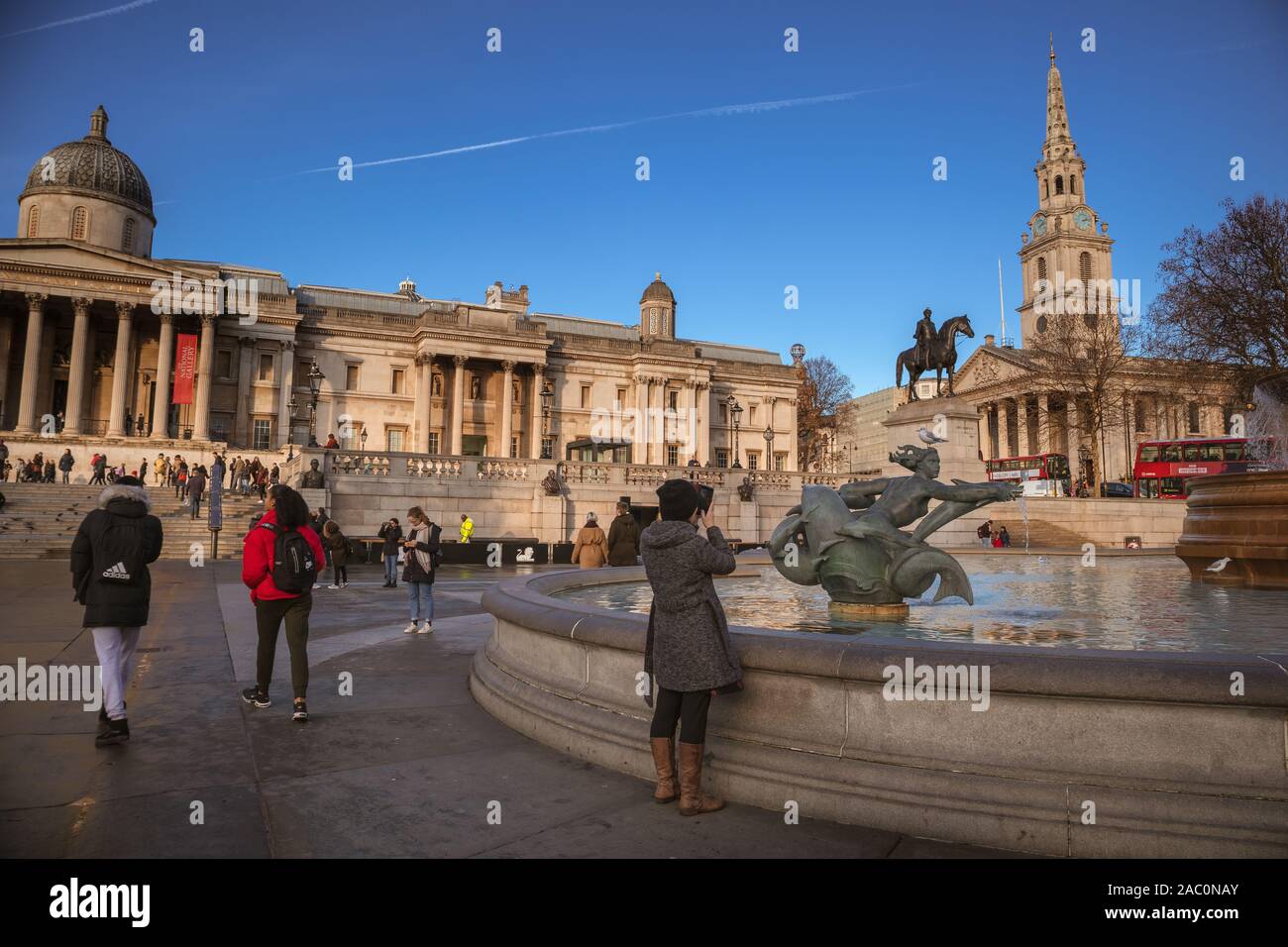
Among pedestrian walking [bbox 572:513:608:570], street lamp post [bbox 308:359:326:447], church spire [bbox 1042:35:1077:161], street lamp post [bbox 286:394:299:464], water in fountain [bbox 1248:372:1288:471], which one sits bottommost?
pedestrian walking [bbox 572:513:608:570]

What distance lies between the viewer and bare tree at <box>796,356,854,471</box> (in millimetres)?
64000

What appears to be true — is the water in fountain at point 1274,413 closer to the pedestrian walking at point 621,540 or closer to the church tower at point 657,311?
the pedestrian walking at point 621,540

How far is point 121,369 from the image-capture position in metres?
48.2

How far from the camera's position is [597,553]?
1273 cm

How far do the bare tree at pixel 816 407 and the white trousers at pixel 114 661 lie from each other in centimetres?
6076

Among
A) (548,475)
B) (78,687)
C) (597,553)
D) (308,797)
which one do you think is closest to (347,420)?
(548,475)

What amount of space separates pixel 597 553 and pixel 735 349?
70810mm

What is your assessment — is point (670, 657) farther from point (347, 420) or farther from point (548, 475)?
point (347, 420)

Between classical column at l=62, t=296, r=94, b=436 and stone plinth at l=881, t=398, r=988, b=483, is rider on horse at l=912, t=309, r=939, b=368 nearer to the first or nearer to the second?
stone plinth at l=881, t=398, r=988, b=483

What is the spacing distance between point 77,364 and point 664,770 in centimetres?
5715

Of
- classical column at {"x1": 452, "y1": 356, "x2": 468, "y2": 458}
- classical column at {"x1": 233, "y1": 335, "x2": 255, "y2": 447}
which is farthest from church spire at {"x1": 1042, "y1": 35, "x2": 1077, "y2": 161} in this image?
classical column at {"x1": 233, "y1": 335, "x2": 255, "y2": 447}

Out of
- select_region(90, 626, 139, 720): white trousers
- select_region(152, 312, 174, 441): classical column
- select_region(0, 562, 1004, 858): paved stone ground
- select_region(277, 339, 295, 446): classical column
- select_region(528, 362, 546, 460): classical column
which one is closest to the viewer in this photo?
select_region(0, 562, 1004, 858): paved stone ground

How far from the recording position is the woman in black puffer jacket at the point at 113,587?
17.4 feet

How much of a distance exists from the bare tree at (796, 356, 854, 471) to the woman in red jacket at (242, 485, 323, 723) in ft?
196
